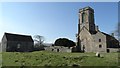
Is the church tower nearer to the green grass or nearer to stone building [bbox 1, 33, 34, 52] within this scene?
stone building [bbox 1, 33, 34, 52]

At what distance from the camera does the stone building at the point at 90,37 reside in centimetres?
6030

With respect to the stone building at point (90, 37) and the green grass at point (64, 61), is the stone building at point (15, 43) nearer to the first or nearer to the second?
the stone building at point (90, 37)

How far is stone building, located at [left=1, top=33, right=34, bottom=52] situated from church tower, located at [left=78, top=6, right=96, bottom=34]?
1993 centimetres

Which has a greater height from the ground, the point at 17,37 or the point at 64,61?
the point at 17,37

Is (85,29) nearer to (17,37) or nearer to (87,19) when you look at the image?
(87,19)

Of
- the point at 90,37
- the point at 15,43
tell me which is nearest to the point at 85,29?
the point at 90,37

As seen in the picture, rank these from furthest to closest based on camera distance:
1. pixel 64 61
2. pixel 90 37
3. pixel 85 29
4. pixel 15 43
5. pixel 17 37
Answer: pixel 17 37 → pixel 85 29 → pixel 15 43 → pixel 90 37 → pixel 64 61

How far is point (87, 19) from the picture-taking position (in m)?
66.7

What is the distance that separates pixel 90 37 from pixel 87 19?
275 inches

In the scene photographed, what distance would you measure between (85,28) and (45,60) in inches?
1690

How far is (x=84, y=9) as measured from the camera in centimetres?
6862

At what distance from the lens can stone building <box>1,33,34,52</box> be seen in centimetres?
6331

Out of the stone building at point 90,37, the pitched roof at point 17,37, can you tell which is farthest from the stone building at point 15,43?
the stone building at point 90,37

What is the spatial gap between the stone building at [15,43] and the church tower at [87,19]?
65.4ft
